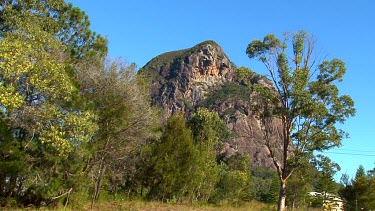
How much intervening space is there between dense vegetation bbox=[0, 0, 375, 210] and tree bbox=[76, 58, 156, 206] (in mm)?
53

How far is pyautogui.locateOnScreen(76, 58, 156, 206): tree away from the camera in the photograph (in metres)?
21.2

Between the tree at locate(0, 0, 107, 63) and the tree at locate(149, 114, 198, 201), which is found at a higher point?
the tree at locate(0, 0, 107, 63)

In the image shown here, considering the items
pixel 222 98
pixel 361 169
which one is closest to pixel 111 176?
pixel 361 169

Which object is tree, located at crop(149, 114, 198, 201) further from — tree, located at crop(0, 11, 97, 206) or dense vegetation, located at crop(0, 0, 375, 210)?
tree, located at crop(0, 11, 97, 206)

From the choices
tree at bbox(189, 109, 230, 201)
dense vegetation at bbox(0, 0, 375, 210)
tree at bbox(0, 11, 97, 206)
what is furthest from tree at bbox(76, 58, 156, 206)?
tree at bbox(189, 109, 230, 201)

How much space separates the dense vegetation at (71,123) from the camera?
1678 centimetres

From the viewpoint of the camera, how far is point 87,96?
21156 mm

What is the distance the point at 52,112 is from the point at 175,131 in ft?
56.0

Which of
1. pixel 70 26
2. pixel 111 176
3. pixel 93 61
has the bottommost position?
pixel 111 176

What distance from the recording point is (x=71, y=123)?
55.3 feet

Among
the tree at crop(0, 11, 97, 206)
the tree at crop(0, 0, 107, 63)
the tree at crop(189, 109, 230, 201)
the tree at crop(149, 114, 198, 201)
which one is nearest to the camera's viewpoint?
the tree at crop(0, 11, 97, 206)

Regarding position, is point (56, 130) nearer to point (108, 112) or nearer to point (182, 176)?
point (108, 112)

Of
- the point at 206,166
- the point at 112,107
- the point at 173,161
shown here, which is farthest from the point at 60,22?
the point at 206,166

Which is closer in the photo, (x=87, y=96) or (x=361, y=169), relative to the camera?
(x=87, y=96)
